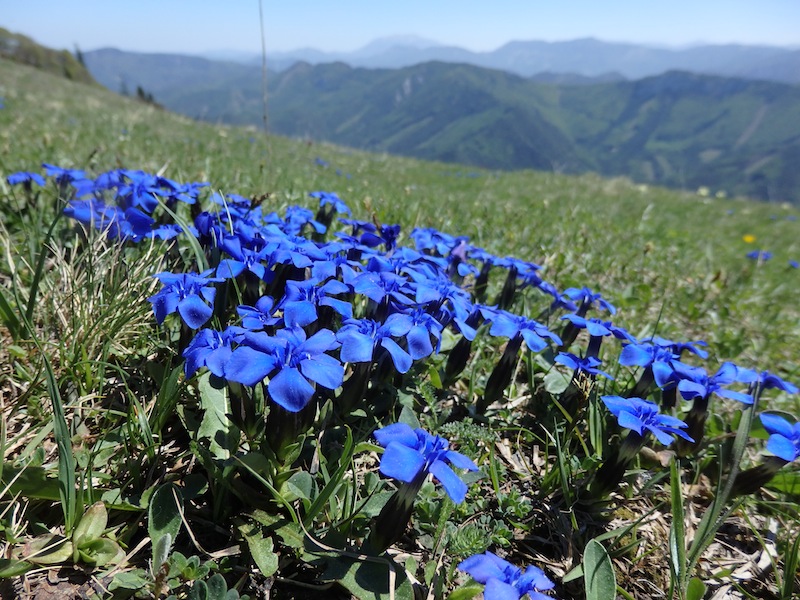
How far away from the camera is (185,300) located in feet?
5.95

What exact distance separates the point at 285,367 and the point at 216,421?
57 centimetres

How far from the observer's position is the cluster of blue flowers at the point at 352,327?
59.5 inches

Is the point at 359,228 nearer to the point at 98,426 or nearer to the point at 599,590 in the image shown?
the point at 98,426

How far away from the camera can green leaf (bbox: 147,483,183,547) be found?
161 centimetres

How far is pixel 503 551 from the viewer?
1.92 meters

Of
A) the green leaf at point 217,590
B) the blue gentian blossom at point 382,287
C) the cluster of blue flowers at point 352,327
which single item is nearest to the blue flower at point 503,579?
the cluster of blue flowers at point 352,327

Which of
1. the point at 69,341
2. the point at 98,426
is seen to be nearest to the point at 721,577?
the point at 98,426

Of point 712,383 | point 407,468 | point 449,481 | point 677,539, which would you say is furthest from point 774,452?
point 407,468

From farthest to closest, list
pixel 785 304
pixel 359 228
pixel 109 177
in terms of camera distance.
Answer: pixel 785 304 < pixel 359 228 < pixel 109 177

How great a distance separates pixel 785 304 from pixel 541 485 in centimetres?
560

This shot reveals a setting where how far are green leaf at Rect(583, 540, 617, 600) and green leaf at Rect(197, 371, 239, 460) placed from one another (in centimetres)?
130

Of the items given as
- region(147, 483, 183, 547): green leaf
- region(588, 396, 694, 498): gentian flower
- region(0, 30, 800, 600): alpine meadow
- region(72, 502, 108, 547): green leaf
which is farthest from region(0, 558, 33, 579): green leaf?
region(588, 396, 694, 498): gentian flower

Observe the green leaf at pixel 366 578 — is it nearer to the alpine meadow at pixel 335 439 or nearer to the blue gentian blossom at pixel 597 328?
the alpine meadow at pixel 335 439

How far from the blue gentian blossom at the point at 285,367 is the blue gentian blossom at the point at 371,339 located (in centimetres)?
10
